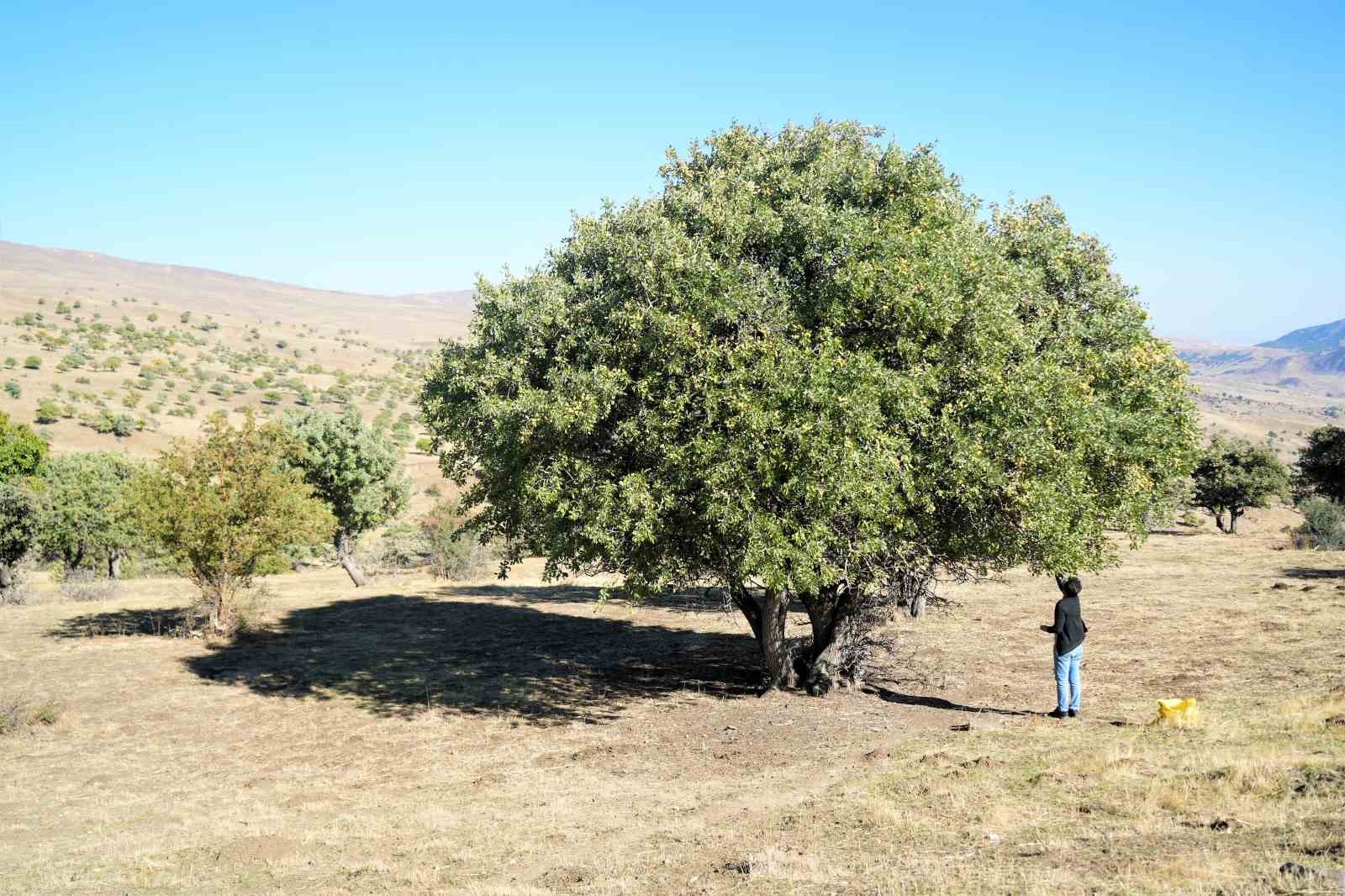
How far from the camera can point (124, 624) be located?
26.5m

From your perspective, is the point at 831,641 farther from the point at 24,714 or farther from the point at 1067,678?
the point at 24,714

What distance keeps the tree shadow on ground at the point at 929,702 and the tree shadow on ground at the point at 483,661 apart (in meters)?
2.64

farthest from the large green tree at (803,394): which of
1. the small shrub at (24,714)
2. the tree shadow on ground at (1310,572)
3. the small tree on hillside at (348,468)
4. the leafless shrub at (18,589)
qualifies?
the leafless shrub at (18,589)

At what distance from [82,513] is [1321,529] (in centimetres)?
5415

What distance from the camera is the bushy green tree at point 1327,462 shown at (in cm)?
4516

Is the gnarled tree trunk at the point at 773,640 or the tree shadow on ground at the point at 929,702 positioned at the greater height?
the gnarled tree trunk at the point at 773,640

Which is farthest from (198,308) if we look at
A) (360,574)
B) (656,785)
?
(656,785)

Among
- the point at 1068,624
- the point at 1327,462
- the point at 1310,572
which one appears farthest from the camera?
the point at 1327,462

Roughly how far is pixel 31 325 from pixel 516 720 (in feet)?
364

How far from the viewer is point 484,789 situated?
13031 mm

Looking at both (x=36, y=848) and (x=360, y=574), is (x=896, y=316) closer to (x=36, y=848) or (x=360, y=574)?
(x=36, y=848)

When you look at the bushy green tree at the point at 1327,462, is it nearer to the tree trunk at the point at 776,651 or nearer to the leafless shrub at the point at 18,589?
the tree trunk at the point at 776,651

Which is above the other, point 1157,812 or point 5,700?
point 1157,812

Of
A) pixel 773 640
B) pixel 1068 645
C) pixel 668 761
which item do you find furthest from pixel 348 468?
pixel 1068 645
